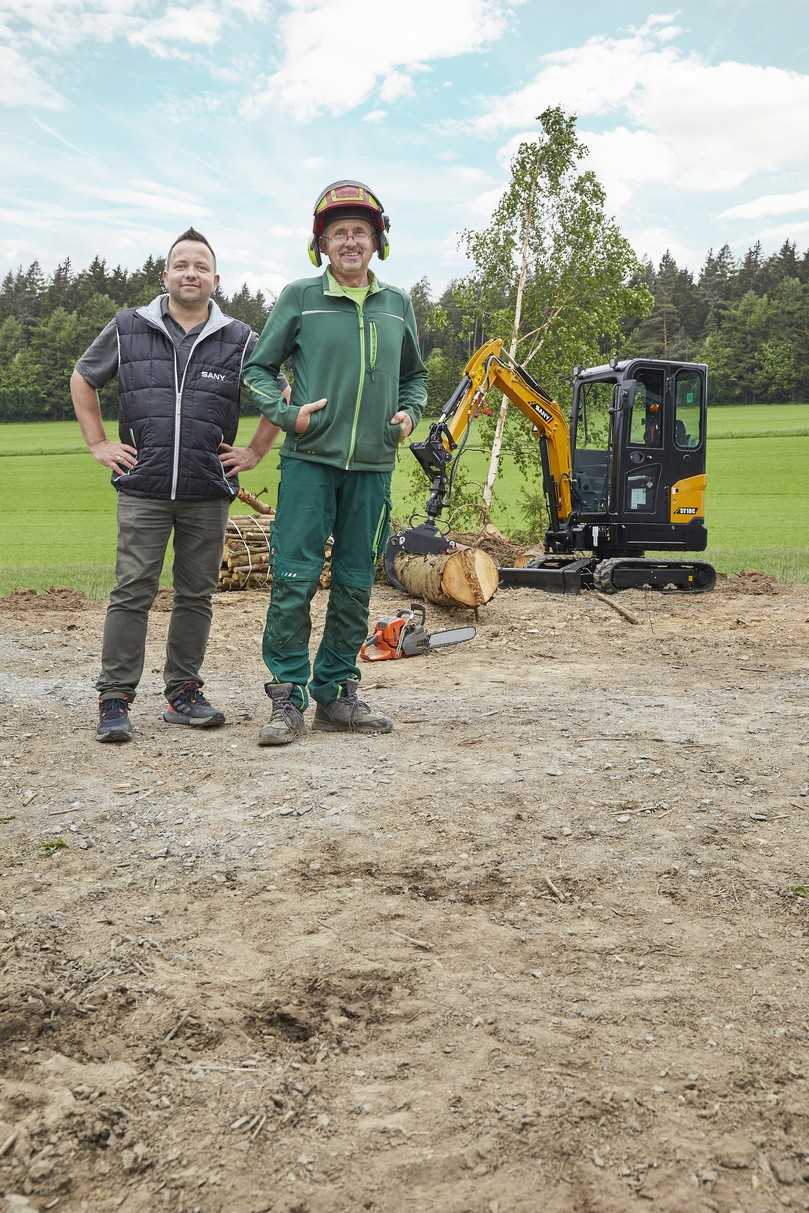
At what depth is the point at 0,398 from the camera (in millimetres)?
59031

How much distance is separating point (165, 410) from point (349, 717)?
1642mm

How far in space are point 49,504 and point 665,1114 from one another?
1042 inches

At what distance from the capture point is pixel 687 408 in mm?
11570

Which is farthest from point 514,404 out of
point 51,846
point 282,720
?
point 51,846

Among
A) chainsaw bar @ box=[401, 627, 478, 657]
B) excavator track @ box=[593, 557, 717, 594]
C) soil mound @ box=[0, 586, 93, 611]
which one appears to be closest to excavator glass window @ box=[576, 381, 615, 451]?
excavator track @ box=[593, 557, 717, 594]

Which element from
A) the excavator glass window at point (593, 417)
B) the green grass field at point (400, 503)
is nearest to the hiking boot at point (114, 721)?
the green grass field at point (400, 503)

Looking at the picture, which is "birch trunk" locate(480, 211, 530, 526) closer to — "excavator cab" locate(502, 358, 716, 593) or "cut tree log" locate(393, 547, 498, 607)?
"excavator cab" locate(502, 358, 716, 593)

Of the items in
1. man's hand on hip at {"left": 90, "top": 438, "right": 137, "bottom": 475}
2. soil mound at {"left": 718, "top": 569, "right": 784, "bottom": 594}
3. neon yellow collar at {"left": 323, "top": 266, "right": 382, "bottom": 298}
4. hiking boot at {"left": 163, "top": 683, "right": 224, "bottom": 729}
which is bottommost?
hiking boot at {"left": 163, "top": 683, "right": 224, "bottom": 729}

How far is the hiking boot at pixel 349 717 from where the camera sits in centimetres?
484

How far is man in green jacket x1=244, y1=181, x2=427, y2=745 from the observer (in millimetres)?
4562

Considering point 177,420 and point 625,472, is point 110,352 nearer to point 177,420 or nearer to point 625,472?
point 177,420

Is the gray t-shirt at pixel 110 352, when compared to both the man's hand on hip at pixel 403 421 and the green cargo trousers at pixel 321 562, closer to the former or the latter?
the green cargo trousers at pixel 321 562

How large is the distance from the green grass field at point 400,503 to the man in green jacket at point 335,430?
3.75 meters

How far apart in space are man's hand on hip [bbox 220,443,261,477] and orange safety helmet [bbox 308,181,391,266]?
1.03 metres
